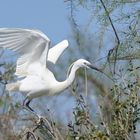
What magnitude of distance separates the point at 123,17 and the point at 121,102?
174 centimetres

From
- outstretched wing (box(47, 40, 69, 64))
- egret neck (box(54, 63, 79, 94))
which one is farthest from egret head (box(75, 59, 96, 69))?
outstretched wing (box(47, 40, 69, 64))

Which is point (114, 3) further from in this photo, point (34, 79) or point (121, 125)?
point (121, 125)

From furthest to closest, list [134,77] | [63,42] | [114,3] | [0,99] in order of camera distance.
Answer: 1. [63,42]
2. [114,3]
3. [0,99]
4. [134,77]

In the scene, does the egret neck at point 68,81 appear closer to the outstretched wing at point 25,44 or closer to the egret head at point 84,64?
the egret head at point 84,64

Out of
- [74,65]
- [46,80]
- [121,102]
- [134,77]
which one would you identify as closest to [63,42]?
[46,80]

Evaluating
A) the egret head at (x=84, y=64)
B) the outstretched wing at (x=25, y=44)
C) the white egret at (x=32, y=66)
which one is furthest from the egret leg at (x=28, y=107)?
the egret head at (x=84, y=64)

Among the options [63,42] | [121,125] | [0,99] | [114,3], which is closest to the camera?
[121,125]

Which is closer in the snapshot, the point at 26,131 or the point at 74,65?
the point at 26,131

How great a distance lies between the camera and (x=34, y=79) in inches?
199

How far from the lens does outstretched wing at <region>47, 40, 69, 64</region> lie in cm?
529

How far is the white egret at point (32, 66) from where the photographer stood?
15.5 ft

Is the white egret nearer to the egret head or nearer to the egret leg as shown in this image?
the egret leg

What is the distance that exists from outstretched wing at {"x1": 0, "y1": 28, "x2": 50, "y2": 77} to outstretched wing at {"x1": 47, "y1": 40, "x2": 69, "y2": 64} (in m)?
0.23

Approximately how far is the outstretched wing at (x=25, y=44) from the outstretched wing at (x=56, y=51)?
0.23 metres
